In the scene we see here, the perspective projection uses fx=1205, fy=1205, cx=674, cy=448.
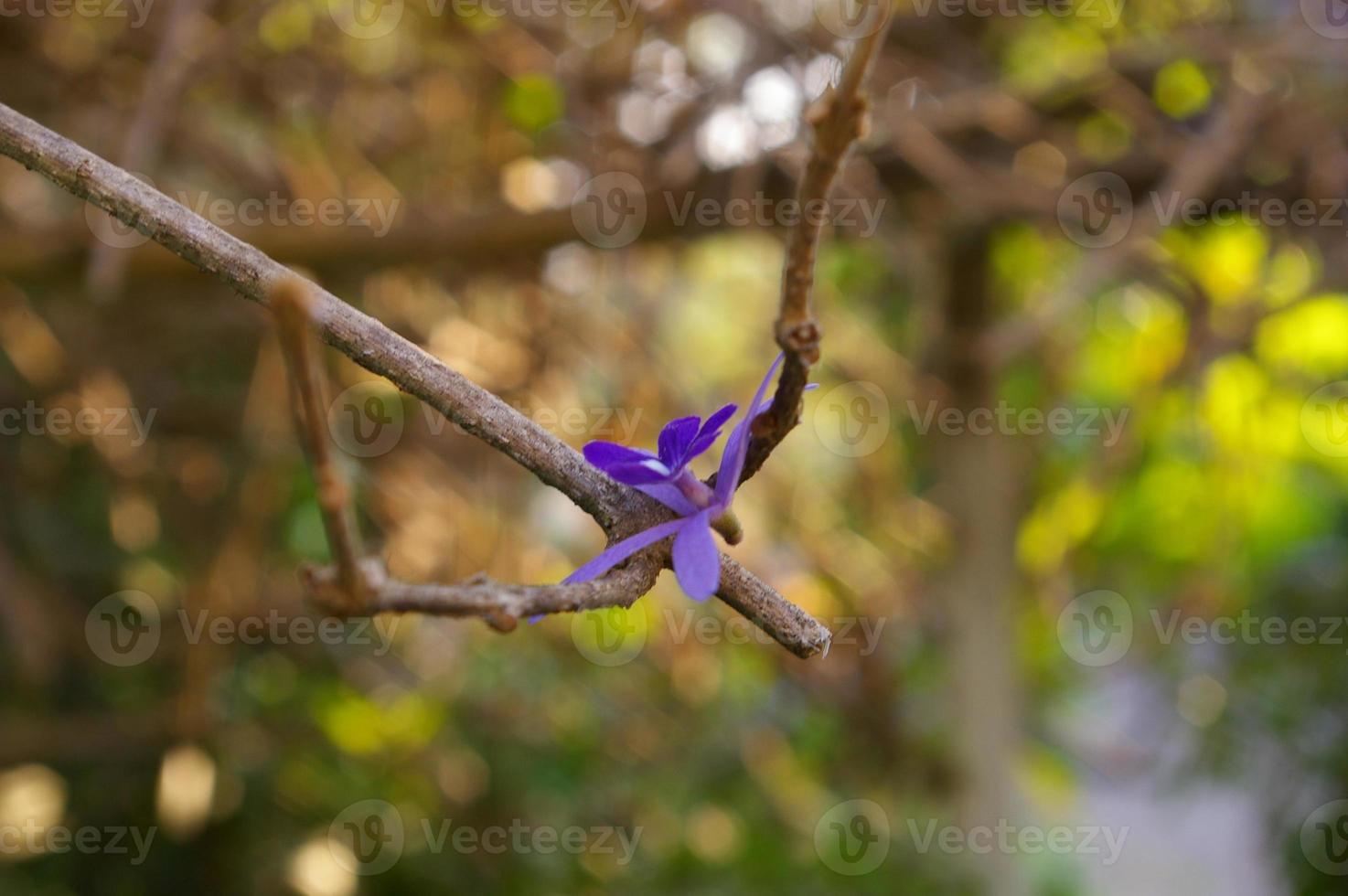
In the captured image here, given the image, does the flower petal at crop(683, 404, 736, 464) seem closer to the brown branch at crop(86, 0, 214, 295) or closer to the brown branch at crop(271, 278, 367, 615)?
the brown branch at crop(271, 278, 367, 615)

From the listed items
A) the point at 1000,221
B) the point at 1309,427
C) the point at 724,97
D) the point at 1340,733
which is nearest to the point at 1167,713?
the point at 1340,733

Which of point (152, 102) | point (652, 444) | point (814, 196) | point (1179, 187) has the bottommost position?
point (652, 444)

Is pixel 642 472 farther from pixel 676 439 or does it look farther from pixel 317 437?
pixel 317 437

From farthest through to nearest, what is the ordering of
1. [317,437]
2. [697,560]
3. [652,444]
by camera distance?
[652,444], [697,560], [317,437]

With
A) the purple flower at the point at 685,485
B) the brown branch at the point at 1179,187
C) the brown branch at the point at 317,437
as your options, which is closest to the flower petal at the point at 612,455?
the purple flower at the point at 685,485

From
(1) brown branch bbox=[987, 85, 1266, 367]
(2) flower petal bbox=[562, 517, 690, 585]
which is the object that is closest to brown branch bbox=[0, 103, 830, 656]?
(2) flower petal bbox=[562, 517, 690, 585]

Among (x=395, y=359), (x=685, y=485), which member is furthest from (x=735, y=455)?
(x=395, y=359)
